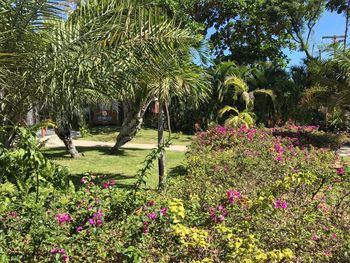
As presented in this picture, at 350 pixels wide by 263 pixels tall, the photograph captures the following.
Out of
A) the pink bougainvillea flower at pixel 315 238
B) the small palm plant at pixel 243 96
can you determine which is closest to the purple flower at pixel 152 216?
the pink bougainvillea flower at pixel 315 238

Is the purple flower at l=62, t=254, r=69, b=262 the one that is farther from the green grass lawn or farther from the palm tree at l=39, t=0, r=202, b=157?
the green grass lawn

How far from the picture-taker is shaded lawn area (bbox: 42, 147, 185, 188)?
363 inches

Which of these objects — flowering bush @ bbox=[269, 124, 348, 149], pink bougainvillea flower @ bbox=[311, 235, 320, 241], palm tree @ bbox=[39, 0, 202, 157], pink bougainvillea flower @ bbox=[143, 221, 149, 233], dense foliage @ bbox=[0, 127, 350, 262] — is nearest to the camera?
dense foliage @ bbox=[0, 127, 350, 262]

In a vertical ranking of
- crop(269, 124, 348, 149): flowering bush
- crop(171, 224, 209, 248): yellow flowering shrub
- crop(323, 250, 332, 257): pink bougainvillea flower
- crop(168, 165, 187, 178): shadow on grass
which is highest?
crop(269, 124, 348, 149): flowering bush

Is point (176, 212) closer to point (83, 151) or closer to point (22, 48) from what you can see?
point (22, 48)

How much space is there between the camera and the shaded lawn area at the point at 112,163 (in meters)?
9.22

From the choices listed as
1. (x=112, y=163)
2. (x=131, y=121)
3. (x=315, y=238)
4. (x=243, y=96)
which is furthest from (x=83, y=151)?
(x=315, y=238)

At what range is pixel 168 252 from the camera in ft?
9.60

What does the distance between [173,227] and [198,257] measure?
266 mm

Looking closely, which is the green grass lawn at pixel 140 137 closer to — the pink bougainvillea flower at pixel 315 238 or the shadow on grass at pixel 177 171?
the shadow on grass at pixel 177 171

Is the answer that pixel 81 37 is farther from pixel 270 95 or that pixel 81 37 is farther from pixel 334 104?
pixel 270 95

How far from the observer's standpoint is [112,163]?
11125mm

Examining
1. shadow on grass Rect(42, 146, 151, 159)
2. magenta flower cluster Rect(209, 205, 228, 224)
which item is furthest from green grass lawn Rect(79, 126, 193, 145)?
magenta flower cluster Rect(209, 205, 228, 224)

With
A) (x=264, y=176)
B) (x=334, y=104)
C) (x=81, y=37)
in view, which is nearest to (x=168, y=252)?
(x=81, y=37)
